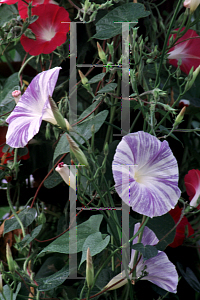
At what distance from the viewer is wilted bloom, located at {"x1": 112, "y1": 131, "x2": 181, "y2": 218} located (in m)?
0.33

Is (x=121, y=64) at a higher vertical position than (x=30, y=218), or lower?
higher

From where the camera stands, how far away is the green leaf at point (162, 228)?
18.5 inches

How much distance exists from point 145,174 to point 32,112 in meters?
0.17

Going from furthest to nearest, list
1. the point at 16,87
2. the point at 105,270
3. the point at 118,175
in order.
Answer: the point at 16,87 < the point at 105,270 < the point at 118,175

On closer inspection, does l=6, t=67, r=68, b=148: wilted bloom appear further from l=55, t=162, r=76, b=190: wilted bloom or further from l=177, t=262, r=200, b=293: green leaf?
l=177, t=262, r=200, b=293: green leaf

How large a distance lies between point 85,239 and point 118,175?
5.0 inches

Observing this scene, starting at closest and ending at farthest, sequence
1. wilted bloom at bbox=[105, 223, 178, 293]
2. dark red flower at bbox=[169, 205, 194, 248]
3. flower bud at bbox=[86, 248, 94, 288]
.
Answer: flower bud at bbox=[86, 248, 94, 288] → wilted bloom at bbox=[105, 223, 178, 293] → dark red flower at bbox=[169, 205, 194, 248]

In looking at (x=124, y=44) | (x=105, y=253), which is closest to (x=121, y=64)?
(x=124, y=44)

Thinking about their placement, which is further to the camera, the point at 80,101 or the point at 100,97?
the point at 80,101

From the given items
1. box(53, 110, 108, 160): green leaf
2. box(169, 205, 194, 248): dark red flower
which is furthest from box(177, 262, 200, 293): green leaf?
box(53, 110, 108, 160): green leaf

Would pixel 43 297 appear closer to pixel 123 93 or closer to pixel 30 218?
pixel 30 218

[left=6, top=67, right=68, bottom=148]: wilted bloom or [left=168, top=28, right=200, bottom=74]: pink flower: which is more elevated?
[left=168, top=28, right=200, bottom=74]: pink flower

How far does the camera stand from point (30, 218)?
0.49m

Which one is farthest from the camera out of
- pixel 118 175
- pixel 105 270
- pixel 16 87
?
pixel 16 87
